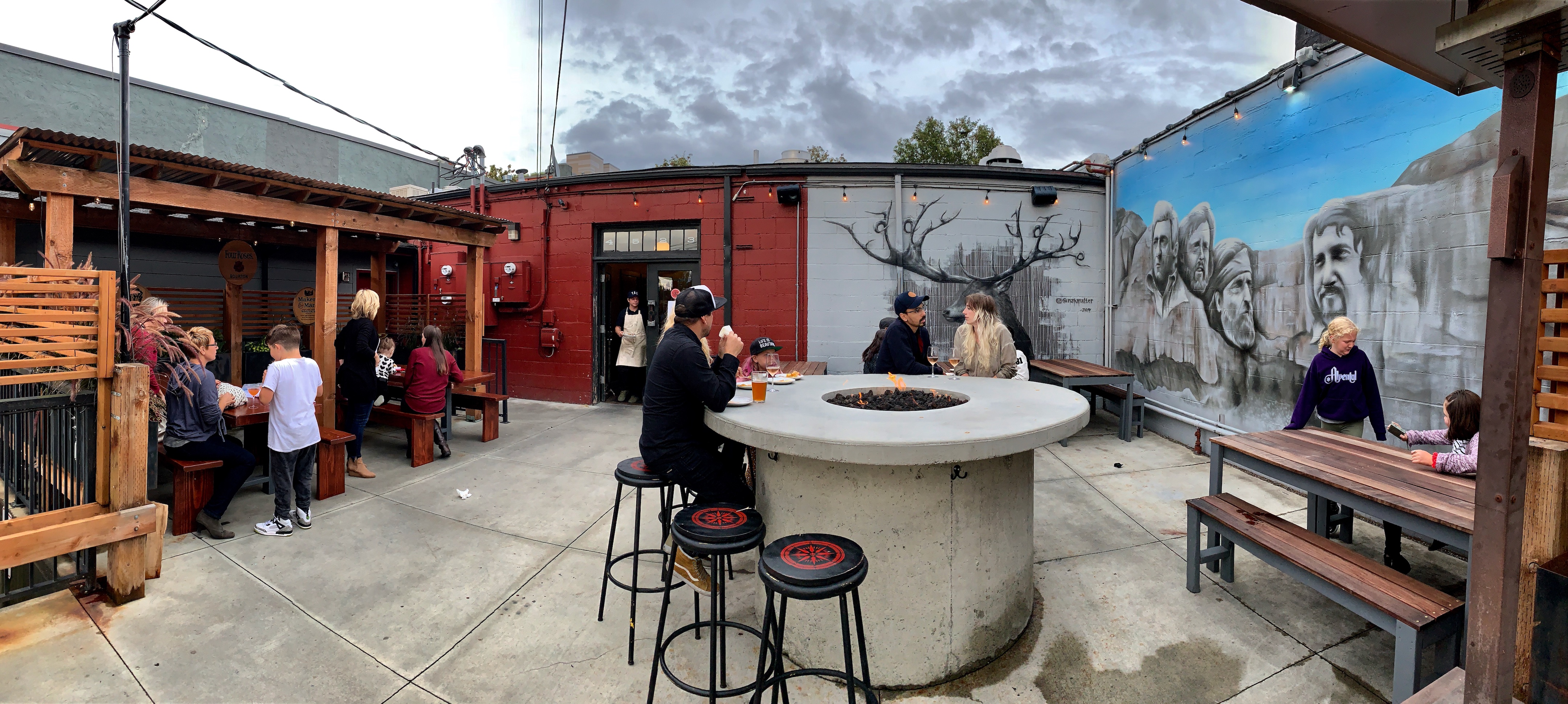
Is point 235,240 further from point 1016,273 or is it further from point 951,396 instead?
point 1016,273

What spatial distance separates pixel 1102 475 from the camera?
5.27 metres

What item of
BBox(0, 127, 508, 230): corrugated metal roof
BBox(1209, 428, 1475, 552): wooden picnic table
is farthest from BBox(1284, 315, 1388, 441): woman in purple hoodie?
BBox(0, 127, 508, 230): corrugated metal roof

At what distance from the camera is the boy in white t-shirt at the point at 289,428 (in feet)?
12.6

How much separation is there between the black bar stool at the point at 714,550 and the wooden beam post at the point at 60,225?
4.65 metres

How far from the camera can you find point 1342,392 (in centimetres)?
400

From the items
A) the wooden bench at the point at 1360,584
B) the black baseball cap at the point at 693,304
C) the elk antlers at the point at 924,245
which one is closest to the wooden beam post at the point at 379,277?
the elk antlers at the point at 924,245

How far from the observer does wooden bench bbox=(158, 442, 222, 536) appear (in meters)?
3.75

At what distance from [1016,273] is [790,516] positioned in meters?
6.53

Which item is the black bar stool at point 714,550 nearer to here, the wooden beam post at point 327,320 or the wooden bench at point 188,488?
the wooden bench at point 188,488

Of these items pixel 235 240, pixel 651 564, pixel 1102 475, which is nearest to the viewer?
pixel 651 564

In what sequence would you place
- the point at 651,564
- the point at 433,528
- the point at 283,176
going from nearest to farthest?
the point at 651,564, the point at 433,528, the point at 283,176

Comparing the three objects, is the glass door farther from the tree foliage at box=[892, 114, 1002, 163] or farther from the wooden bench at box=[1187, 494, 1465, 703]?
the tree foliage at box=[892, 114, 1002, 163]

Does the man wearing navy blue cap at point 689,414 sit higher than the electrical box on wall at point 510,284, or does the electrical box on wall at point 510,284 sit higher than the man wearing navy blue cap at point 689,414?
the electrical box on wall at point 510,284

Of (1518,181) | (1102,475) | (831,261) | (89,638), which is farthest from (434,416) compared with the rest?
(1518,181)
